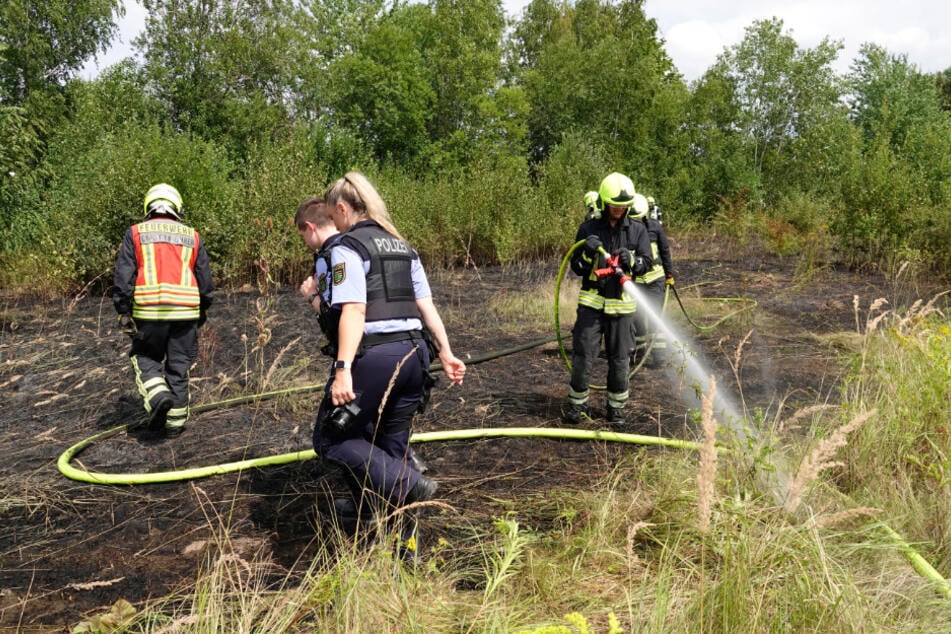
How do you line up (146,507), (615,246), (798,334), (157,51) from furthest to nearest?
(157,51) → (798,334) → (615,246) → (146,507)

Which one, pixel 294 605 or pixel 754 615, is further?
pixel 294 605

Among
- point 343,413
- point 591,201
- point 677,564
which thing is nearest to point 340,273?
point 343,413

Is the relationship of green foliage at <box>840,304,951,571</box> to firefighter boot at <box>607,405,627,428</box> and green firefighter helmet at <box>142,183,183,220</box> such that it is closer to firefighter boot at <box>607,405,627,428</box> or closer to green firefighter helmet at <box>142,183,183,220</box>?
firefighter boot at <box>607,405,627,428</box>

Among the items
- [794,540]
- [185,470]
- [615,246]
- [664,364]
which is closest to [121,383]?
[185,470]

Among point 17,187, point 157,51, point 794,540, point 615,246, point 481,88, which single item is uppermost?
point 157,51

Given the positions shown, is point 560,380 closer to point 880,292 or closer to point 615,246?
point 615,246

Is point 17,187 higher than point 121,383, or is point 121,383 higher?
point 17,187

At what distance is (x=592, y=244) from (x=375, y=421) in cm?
249

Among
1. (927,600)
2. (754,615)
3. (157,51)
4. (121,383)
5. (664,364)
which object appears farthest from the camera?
(157,51)

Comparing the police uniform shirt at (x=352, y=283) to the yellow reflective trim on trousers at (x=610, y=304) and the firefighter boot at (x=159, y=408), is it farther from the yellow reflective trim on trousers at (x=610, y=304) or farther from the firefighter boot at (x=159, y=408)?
the firefighter boot at (x=159, y=408)

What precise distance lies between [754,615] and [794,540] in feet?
1.43

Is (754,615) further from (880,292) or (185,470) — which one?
(880,292)

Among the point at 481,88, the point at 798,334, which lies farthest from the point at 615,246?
the point at 481,88

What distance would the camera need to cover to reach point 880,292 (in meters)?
10.2
